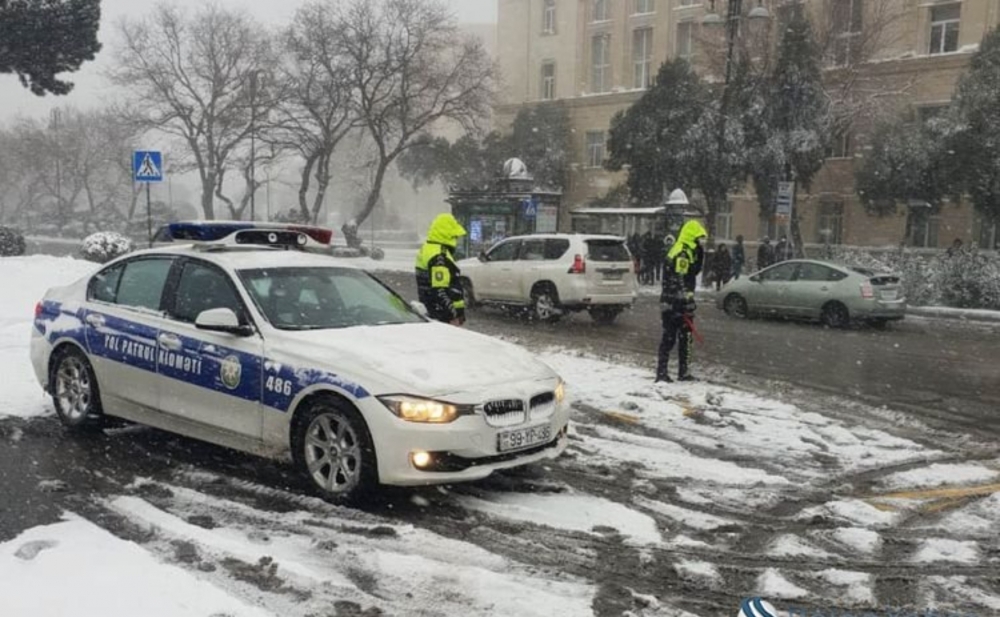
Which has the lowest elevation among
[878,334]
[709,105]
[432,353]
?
[878,334]

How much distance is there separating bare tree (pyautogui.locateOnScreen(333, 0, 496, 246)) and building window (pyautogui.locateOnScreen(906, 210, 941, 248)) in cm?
1871

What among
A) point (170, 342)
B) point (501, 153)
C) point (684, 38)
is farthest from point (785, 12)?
point (170, 342)

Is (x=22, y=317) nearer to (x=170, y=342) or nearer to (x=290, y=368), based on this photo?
(x=170, y=342)

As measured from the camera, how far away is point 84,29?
24516mm

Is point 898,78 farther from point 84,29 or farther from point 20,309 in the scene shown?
point 20,309

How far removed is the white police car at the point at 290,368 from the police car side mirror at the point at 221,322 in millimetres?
12

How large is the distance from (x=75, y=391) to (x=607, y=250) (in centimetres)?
1083

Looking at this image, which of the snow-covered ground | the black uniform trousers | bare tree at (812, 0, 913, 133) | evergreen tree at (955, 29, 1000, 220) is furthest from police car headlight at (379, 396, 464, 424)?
bare tree at (812, 0, 913, 133)

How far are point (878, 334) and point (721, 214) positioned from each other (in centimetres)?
2693

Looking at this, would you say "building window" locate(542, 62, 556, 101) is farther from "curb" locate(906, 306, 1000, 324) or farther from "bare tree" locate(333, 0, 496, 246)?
"curb" locate(906, 306, 1000, 324)

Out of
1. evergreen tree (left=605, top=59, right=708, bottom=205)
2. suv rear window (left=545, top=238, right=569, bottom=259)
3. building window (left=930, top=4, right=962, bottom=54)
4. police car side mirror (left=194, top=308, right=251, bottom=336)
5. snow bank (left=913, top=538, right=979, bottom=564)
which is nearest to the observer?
snow bank (left=913, top=538, right=979, bottom=564)

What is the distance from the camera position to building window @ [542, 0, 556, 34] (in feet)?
169

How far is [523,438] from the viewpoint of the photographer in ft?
18.0

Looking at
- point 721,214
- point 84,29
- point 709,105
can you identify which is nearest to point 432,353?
→ point 84,29
